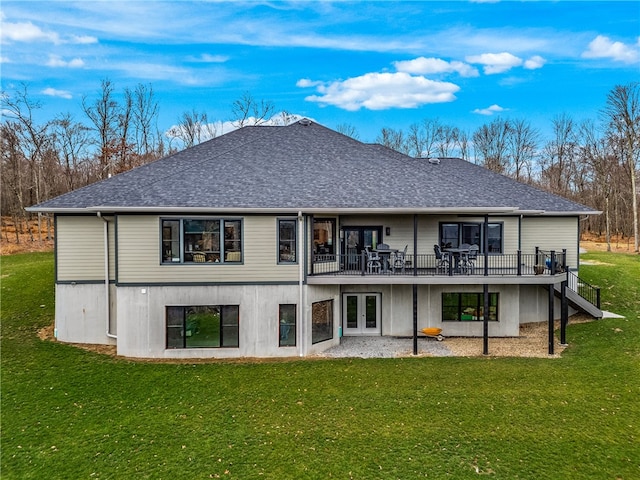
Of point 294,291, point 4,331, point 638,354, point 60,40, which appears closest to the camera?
point 638,354

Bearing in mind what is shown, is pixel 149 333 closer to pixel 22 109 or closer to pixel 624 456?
pixel 624 456

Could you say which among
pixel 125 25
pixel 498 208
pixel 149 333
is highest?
pixel 125 25

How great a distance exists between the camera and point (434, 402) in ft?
30.1

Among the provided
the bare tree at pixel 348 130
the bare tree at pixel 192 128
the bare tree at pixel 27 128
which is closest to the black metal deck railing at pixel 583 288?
the bare tree at pixel 348 130

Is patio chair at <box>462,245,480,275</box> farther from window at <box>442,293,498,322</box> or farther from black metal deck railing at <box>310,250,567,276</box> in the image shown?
window at <box>442,293,498,322</box>

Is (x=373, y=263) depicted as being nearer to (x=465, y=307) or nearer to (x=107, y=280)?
(x=465, y=307)

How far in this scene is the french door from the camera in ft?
48.9

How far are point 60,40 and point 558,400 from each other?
2700cm

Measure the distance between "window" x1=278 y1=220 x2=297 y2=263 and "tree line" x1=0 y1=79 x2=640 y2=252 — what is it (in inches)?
867

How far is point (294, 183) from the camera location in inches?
548

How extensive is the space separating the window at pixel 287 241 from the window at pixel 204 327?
2330mm

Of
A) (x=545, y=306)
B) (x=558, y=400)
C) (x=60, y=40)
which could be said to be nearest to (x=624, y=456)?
(x=558, y=400)

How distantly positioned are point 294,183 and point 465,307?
333 inches

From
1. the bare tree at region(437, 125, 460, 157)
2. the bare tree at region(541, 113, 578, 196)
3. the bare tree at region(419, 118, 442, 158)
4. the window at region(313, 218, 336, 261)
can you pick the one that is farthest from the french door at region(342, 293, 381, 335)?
the bare tree at region(541, 113, 578, 196)
